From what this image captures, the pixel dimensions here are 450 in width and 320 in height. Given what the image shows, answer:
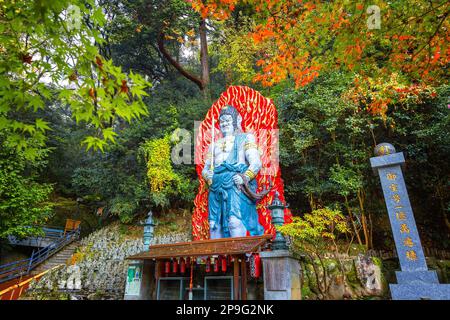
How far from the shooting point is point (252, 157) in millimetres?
8852

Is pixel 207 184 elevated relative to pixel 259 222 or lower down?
elevated

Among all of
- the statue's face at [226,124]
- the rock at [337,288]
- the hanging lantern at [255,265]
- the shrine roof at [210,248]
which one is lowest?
the rock at [337,288]

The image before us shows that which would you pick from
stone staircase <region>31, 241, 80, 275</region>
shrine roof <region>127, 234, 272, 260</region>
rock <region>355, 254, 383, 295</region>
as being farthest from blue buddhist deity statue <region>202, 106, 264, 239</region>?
stone staircase <region>31, 241, 80, 275</region>

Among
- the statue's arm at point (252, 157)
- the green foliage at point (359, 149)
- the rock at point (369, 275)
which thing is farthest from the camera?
the green foliage at point (359, 149)

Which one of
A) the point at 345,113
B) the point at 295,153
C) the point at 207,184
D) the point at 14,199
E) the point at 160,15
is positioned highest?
the point at 160,15

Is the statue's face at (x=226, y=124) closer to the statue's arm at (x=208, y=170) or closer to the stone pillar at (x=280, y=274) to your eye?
the statue's arm at (x=208, y=170)

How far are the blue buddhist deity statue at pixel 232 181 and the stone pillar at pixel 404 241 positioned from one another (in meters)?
3.50

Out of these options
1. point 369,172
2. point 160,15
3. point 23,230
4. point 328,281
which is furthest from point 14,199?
point 369,172

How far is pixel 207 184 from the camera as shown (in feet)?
30.8

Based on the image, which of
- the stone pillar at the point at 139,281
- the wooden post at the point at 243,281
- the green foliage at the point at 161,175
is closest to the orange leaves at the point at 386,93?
the wooden post at the point at 243,281

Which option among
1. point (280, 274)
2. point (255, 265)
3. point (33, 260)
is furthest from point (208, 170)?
point (33, 260)

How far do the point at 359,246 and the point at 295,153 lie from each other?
12.1 ft

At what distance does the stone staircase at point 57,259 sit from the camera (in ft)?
38.4
